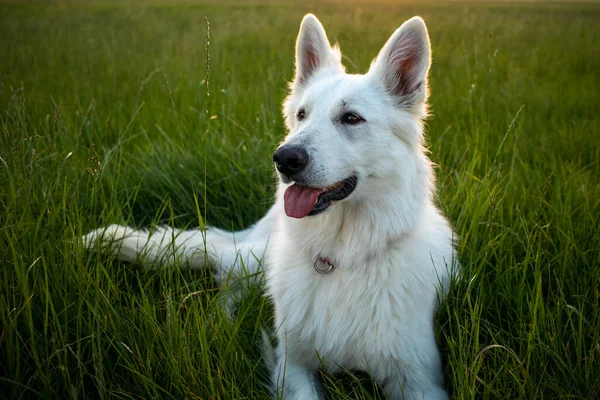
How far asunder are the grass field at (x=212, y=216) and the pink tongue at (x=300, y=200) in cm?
52

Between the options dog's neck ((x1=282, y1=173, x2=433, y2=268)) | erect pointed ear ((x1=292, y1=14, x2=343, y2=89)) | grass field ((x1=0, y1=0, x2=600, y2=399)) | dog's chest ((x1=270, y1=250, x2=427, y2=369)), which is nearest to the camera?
grass field ((x1=0, y1=0, x2=600, y2=399))

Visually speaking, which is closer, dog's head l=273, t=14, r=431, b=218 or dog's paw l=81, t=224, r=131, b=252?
dog's head l=273, t=14, r=431, b=218

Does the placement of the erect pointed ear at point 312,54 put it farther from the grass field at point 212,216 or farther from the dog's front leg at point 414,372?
the dog's front leg at point 414,372

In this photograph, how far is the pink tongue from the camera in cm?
234

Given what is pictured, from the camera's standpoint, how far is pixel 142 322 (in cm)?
227

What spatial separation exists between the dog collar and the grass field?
0.39 metres

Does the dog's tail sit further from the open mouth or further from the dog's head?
the dog's head

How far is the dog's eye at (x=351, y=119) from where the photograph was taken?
2557 mm

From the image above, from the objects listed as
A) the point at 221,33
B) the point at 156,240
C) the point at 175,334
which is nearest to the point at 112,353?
the point at 175,334

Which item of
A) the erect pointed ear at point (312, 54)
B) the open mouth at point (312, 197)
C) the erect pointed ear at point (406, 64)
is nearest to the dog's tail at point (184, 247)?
the open mouth at point (312, 197)

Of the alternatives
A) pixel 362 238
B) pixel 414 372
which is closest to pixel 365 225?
pixel 362 238

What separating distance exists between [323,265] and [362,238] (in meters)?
0.27

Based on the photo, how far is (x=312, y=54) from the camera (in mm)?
3047

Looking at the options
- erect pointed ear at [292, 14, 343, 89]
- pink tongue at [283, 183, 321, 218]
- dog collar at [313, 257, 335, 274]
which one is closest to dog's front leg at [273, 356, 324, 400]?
dog collar at [313, 257, 335, 274]
